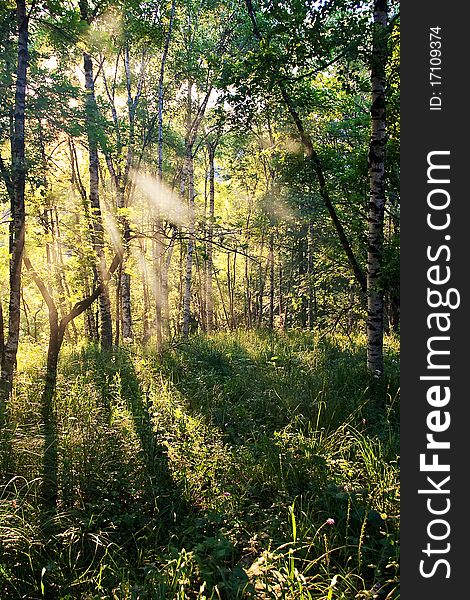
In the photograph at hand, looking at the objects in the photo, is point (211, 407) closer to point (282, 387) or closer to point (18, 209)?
point (282, 387)

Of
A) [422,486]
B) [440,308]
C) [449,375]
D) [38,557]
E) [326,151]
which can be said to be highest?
[326,151]

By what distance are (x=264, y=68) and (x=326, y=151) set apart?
10.6 feet

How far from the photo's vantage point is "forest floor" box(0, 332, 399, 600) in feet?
9.19

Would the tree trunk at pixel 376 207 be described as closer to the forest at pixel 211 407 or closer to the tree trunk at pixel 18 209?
the forest at pixel 211 407

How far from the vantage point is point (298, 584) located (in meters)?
2.48

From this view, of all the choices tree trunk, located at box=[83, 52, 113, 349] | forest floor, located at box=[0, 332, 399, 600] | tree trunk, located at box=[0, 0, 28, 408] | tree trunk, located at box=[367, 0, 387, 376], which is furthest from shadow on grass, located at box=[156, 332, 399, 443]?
tree trunk, located at box=[0, 0, 28, 408]

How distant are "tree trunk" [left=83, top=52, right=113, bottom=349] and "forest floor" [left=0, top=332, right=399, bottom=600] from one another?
237 cm

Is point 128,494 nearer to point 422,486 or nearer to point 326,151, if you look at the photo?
point 422,486

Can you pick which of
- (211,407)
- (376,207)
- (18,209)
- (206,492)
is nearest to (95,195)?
(18,209)

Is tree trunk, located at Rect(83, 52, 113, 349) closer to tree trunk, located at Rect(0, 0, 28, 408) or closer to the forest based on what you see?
the forest

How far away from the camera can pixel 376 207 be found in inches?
265

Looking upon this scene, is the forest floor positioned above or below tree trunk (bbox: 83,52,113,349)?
below

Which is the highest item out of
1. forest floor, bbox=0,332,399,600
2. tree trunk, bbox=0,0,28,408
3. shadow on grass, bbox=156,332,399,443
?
tree trunk, bbox=0,0,28,408

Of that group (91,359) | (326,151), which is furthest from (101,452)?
(326,151)
